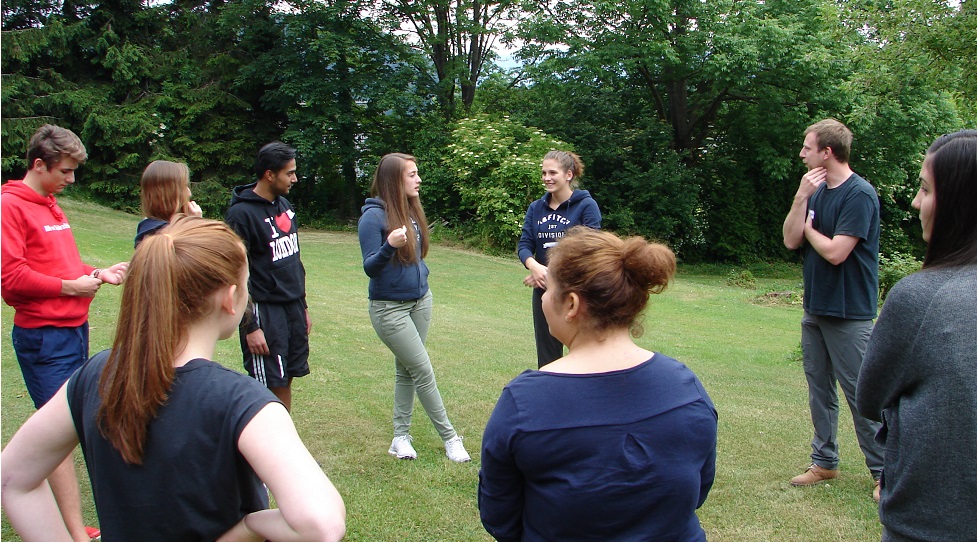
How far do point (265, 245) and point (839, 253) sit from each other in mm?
3308

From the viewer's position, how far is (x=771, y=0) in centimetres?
2366

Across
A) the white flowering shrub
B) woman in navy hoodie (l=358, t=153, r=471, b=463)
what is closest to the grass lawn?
woman in navy hoodie (l=358, t=153, r=471, b=463)

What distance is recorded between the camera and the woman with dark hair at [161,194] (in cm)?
391

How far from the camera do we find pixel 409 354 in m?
4.80

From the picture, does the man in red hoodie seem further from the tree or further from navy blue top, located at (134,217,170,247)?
the tree

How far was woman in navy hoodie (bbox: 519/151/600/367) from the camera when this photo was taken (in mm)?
5102

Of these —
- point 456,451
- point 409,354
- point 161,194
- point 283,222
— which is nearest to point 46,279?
point 161,194

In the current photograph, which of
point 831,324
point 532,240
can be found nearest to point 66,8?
point 532,240

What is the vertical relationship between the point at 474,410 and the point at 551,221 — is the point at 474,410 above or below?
below

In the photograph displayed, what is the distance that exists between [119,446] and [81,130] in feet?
91.0

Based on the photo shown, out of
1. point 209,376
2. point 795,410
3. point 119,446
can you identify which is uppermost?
point 209,376

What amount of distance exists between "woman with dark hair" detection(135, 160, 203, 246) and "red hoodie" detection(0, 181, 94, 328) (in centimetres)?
38

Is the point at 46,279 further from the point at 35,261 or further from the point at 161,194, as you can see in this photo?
the point at 161,194

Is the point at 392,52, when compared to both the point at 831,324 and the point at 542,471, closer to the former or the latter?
the point at 831,324
